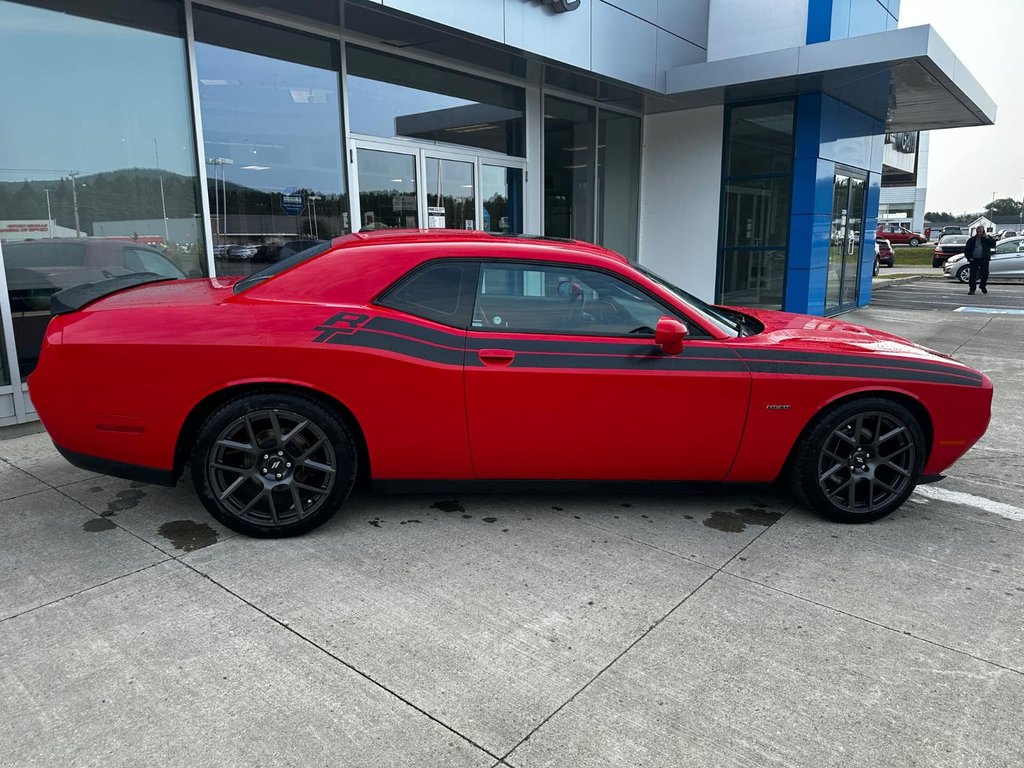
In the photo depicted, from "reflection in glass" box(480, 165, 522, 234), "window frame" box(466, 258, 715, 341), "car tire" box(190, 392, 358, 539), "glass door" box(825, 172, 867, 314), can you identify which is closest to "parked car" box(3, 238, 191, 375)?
"car tire" box(190, 392, 358, 539)

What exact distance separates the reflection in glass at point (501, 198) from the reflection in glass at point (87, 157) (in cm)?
415

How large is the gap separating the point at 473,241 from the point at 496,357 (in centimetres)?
71

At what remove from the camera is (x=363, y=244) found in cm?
388

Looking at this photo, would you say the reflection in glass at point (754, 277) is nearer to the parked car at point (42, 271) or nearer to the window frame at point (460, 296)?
the parked car at point (42, 271)

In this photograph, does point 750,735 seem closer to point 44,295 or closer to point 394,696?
point 394,696

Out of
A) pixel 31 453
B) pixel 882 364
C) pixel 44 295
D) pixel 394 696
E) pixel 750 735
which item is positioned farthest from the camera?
pixel 44 295

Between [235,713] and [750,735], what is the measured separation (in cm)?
168

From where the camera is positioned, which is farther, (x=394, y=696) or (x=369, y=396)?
(x=369, y=396)

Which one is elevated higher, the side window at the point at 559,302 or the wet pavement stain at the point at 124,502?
the side window at the point at 559,302

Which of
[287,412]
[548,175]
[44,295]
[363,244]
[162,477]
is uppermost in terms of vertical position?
[548,175]

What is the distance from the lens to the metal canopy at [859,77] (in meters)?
8.89

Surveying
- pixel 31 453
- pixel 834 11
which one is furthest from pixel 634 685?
pixel 834 11

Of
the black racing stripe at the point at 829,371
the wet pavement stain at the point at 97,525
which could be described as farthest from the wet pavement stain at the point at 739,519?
the wet pavement stain at the point at 97,525

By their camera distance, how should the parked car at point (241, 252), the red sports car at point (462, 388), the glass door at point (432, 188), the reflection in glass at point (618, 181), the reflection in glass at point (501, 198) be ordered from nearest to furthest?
the red sports car at point (462, 388) < the parked car at point (241, 252) < the glass door at point (432, 188) < the reflection in glass at point (501, 198) < the reflection in glass at point (618, 181)
